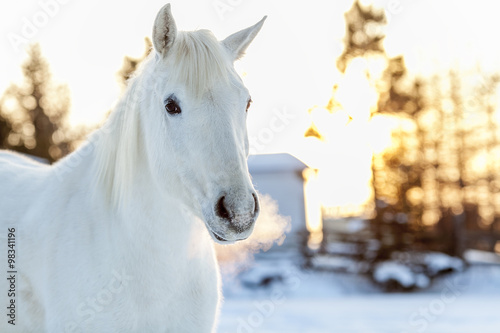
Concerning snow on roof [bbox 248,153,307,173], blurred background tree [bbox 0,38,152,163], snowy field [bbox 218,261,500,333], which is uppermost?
blurred background tree [bbox 0,38,152,163]

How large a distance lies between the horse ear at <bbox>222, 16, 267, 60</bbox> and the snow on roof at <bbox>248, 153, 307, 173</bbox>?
21.2 metres

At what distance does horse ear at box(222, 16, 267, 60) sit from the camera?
2.74 meters

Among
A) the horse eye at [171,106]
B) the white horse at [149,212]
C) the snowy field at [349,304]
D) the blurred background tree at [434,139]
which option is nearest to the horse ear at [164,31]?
the white horse at [149,212]

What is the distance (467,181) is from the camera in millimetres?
19672

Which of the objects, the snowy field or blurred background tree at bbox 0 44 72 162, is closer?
the snowy field

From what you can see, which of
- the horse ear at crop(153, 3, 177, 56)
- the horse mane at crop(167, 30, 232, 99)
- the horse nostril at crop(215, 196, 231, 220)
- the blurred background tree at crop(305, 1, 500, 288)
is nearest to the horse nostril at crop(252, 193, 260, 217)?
the horse nostril at crop(215, 196, 231, 220)

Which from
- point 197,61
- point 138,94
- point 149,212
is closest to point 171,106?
point 197,61

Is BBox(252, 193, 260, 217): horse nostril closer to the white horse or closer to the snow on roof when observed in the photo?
the white horse

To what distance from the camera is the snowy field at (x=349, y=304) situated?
8.41 metres

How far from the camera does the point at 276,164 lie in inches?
981

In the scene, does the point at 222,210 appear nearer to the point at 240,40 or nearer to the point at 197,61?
the point at 197,61

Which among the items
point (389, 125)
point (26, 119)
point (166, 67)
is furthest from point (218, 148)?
point (26, 119)

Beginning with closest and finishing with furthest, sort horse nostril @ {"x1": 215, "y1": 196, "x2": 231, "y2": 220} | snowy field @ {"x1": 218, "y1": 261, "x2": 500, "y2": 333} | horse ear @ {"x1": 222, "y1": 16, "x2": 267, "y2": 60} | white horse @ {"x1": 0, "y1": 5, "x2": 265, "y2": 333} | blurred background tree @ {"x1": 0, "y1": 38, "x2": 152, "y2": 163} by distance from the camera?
horse nostril @ {"x1": 215, "y1": 196, "x2": 231, "y2": 220}
white horse @ {"x1": 0, "y1": 5, "x2": 265, "y2": 333}
horse ear @ {"x1": 222, "y1": 16, "x2": 267, "y2": 60}
snowy field @ {"x1": 218, "y1": 261, "x2": 500, "y2": 333}
blurred background tree @ {"x1": 0, "y1": 38, "x2": 152, "y2": 163}

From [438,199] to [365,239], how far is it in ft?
16.9
